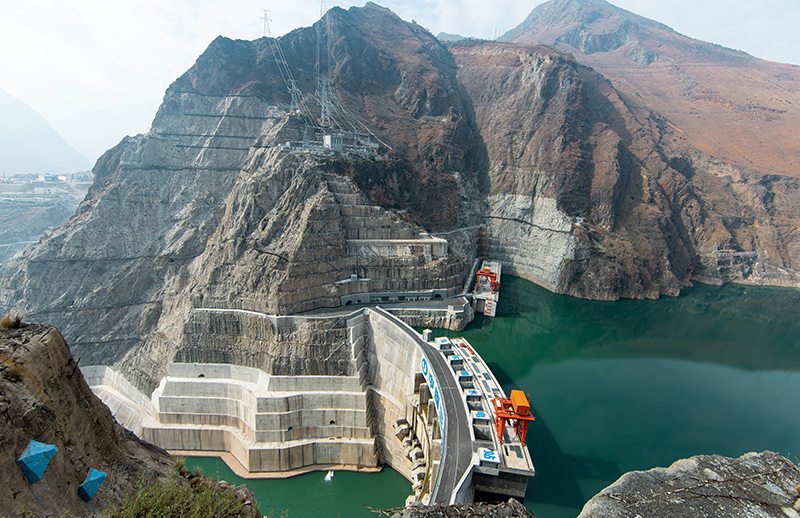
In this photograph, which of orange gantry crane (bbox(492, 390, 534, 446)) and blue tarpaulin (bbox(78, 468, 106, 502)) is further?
orange gantry crane (bbox(492, 390, 534, 446))

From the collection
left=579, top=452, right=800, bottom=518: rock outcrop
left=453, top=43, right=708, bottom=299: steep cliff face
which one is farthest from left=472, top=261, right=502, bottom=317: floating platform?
left=579, top=452, right=800, bottom=518: rock outcrop

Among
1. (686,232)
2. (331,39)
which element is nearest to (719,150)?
(686,232)

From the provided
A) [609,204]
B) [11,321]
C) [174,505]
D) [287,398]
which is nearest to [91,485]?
[174,505]

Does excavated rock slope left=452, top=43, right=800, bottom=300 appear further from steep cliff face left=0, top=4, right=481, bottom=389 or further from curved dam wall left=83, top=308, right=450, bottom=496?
curved dam wall left=83, top=308, right=450, bottom=496

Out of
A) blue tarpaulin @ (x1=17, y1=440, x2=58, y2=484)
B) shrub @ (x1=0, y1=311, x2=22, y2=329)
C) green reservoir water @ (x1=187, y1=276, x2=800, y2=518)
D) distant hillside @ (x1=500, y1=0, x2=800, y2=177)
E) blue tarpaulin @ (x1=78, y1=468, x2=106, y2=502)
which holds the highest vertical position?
distant hillside @ (x1=500, y1=0, x2=800, y2=177)

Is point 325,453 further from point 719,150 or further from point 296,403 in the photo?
point 719,150
